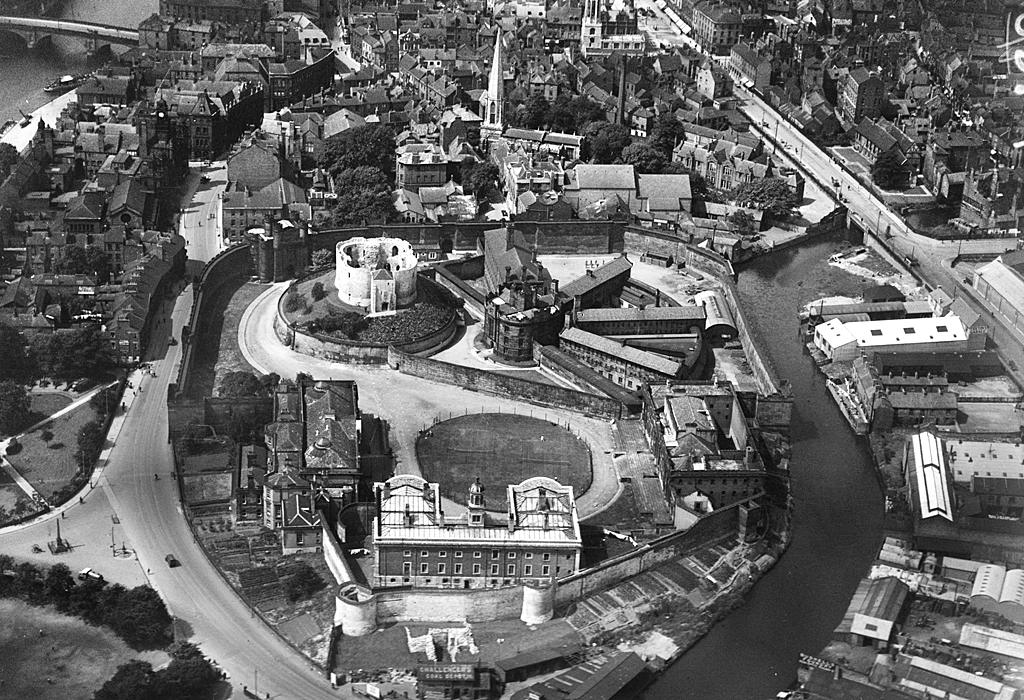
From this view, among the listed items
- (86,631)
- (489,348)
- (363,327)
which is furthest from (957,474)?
(86,631)

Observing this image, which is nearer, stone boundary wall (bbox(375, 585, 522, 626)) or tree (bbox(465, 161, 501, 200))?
stone boundary wall (bbox(375, 585, 522, 626))

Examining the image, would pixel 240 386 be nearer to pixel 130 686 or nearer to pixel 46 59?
pixel 130 686

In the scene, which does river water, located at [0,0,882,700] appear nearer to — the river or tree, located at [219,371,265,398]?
tree, located at [219,371,265,398]

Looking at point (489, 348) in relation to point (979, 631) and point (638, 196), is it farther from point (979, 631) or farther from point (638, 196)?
point (979, 631)

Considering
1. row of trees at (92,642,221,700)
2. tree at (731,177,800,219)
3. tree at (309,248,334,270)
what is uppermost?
tree at (731,177,800,219)

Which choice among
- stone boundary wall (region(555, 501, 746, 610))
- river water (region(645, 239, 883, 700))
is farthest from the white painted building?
stone boundary wall (region(555, 501, 746, 610))

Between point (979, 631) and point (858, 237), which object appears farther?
point (858, 237)

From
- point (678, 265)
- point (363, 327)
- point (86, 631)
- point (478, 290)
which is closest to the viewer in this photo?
point (86, 631)
